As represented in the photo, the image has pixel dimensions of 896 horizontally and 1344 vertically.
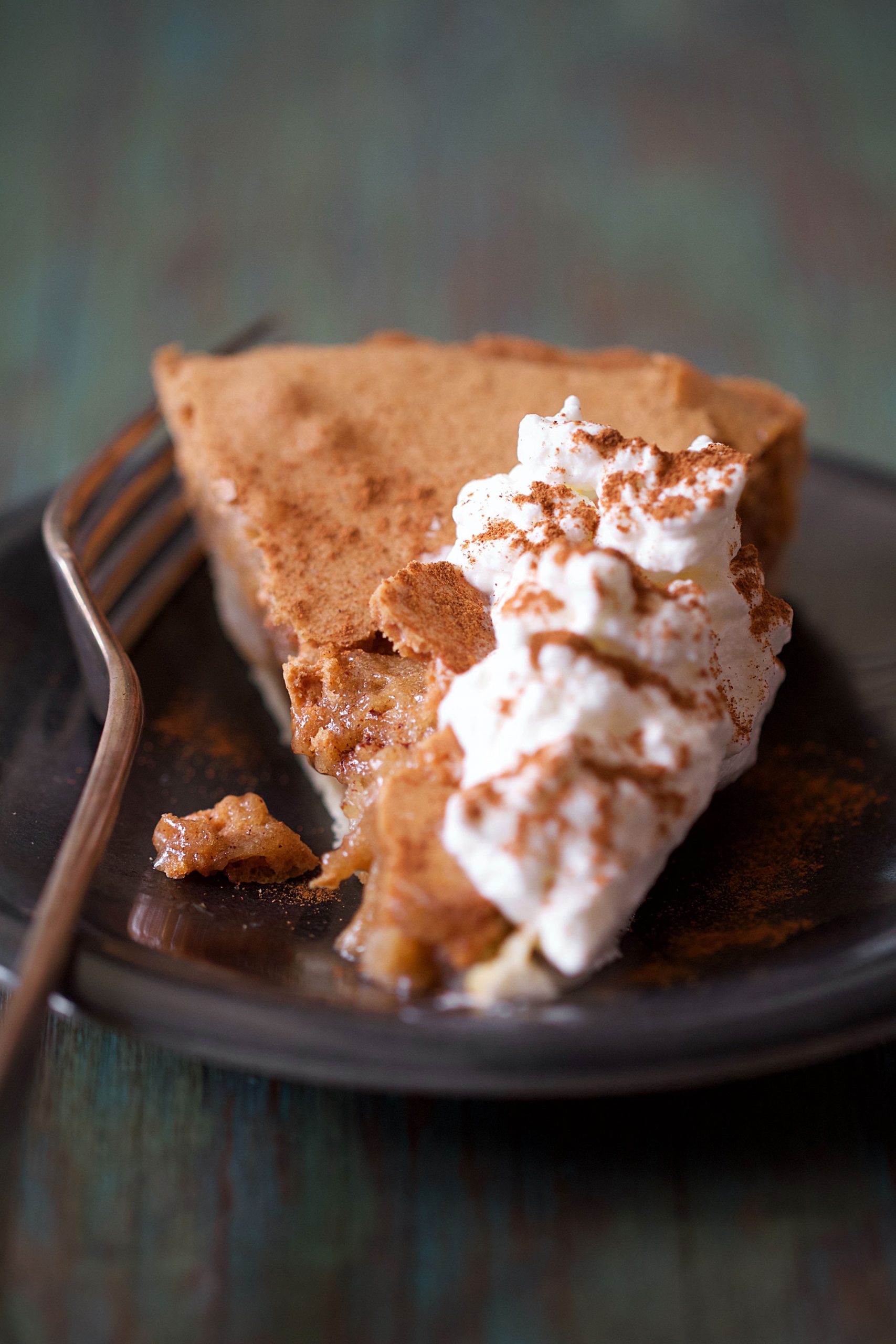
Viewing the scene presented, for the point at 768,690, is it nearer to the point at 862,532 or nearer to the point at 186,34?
the point at 862,532

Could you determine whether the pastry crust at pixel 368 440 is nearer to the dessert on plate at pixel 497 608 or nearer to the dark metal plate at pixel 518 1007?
the dessert on plate at pixel 497 608

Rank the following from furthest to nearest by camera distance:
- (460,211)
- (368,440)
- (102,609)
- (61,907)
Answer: (460,211) → (368,440) → (102,609) → (61,907)

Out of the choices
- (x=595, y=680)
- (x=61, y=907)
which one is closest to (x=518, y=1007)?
(x=595, y=680)

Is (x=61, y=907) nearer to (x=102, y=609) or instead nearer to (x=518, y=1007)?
(x=518, y=1007)

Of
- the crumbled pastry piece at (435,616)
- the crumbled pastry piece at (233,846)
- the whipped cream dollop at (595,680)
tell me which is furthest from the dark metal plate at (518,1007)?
the crumbled pastry piece at (435,616)

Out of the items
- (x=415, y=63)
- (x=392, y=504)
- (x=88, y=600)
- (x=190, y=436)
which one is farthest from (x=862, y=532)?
(x=415, y=63)
